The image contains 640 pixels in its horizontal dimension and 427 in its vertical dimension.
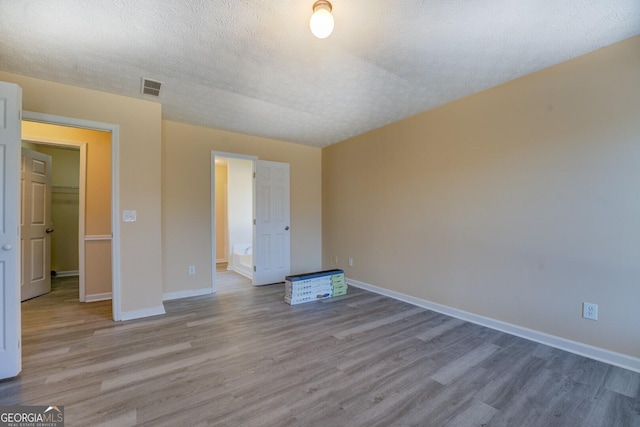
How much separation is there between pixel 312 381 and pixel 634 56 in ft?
11.2

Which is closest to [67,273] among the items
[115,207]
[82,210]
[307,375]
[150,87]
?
[82,210]

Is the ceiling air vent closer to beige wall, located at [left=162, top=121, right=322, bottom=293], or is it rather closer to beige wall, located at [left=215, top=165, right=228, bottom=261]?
beige wall, located at [left=162, top=121, right=322, bottom=293]

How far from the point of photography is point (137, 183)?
311cm

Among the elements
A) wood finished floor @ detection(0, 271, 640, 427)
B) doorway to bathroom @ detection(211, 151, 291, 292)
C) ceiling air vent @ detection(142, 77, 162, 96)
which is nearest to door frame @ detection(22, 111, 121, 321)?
wood finished floor @ detection(0, 271, 640, 427)

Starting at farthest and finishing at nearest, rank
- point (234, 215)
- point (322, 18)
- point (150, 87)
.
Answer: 1. point (234, 215)
2. point (150, 87)
3. point (322, 18)

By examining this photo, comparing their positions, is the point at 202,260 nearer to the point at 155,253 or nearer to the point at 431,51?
the point at 155,253

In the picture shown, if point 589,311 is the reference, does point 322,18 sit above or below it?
above

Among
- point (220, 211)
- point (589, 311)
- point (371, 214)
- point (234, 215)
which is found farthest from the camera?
point (220, 211)

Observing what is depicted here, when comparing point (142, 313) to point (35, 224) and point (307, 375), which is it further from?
point (35, 224)

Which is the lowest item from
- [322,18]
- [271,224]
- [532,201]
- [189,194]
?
[271,224]

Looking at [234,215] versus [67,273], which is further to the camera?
[234,215]

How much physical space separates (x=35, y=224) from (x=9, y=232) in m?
2.69

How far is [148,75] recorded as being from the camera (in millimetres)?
2609

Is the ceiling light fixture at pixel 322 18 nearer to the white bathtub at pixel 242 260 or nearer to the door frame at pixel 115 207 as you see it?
the door frame at pixel 115 207
